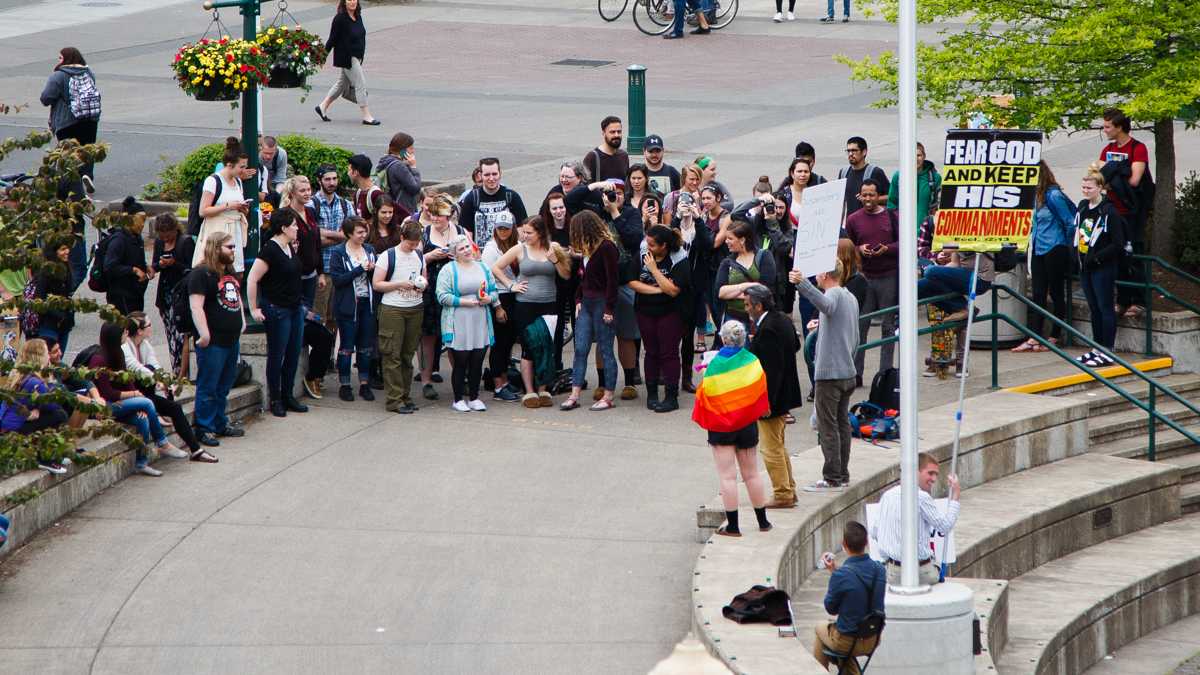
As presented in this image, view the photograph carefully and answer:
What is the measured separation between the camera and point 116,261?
47.2ft

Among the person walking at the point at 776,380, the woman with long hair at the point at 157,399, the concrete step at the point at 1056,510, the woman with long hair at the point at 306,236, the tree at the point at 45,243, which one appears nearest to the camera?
the tree at the point at 45,243

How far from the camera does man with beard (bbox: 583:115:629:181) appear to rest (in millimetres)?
16953

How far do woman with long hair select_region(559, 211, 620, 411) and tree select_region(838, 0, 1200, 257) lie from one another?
401 cm

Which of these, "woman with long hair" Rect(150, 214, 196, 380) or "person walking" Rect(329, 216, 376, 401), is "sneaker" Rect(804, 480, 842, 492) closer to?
"person walking" Rect(329, 216, 376, 401)

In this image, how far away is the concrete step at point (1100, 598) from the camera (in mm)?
11977

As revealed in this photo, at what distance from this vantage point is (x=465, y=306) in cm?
1413

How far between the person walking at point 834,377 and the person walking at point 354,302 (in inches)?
168

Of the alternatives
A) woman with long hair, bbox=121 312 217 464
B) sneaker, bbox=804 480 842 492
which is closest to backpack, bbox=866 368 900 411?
sneaker, bbox=804 480 842 492

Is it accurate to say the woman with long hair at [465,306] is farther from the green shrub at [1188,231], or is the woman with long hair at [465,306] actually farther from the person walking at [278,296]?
the green shrub at [1188,231]

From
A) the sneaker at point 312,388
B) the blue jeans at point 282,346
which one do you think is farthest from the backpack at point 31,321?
the sneaker at point 312,388

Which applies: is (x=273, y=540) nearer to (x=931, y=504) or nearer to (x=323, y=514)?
(x=323, y=514)

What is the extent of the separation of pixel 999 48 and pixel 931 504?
24.0 feet

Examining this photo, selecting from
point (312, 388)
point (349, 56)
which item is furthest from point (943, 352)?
point (349, 56)

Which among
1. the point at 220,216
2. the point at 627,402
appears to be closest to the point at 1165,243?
the point at 627,402
